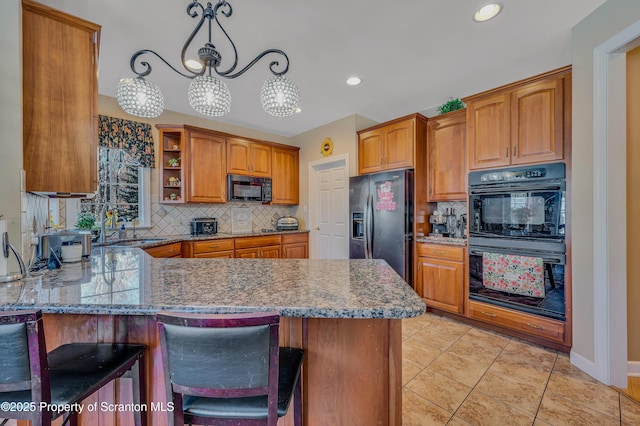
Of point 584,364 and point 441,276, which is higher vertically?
point 441,276

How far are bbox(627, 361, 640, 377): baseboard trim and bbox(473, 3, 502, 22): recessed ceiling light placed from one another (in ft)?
8.80

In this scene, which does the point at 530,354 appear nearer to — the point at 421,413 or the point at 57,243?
the point at 421,413

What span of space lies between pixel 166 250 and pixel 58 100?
188 centimetres

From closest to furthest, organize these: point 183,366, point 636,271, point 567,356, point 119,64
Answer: point 183,366 → point 636,271 → point 567,356 → point 119,64

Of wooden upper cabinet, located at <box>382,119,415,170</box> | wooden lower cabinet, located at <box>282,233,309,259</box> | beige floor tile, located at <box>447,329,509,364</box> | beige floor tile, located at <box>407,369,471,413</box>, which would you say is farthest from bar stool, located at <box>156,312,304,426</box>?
wooden lower cabinet, located at <box>282,233,309,259</box>

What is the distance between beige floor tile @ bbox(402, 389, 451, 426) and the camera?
153 centimetres

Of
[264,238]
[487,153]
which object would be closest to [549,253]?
[487,153]

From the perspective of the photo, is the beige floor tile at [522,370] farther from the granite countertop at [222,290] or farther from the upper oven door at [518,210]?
the granite countertop at [222,290]

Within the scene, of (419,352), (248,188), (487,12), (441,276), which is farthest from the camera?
(248,188)

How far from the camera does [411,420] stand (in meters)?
1.54

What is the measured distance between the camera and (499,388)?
5.92ft

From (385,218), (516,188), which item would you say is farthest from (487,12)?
(385,218)

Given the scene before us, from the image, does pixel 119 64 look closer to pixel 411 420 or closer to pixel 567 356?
pixel 411 420

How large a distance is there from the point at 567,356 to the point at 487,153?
1.90 metres
